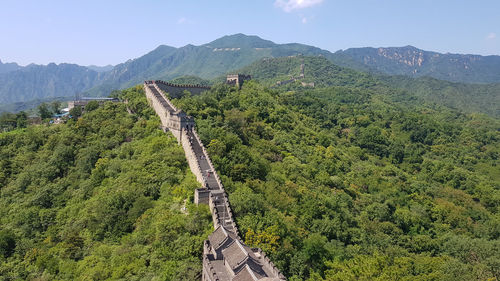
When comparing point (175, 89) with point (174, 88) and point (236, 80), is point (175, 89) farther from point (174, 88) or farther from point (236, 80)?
point (236, 80)

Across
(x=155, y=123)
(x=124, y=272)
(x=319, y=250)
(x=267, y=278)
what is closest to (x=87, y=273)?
(x=124, y=272)

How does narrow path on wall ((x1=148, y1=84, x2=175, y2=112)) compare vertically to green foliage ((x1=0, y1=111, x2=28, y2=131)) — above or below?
above

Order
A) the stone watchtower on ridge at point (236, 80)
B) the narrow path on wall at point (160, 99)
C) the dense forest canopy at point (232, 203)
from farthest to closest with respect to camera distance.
Result: the stone watchtower on ridge at point (236, 80), the narrow path on wall at point (160, 99), the dense forest canopy at point (232, 203)

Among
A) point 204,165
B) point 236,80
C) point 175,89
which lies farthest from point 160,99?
point 236,80

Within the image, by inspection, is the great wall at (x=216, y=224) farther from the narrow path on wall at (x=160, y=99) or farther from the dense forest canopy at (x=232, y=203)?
the dense forest canopy at (x=232, y=203)

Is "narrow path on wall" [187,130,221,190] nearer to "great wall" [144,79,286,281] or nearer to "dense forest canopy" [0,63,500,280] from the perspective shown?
"great wall" [144,79,286,281]

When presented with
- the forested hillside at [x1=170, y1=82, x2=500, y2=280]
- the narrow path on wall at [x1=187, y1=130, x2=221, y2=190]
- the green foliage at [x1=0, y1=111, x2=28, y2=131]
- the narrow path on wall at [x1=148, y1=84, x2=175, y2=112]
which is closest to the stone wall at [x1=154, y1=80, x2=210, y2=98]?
the narrow path on wall at [x1=148, y1=84, x2=175, y2=112]

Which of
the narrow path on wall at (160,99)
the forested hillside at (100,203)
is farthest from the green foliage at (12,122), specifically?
the narrow path on wall at (160,99)
